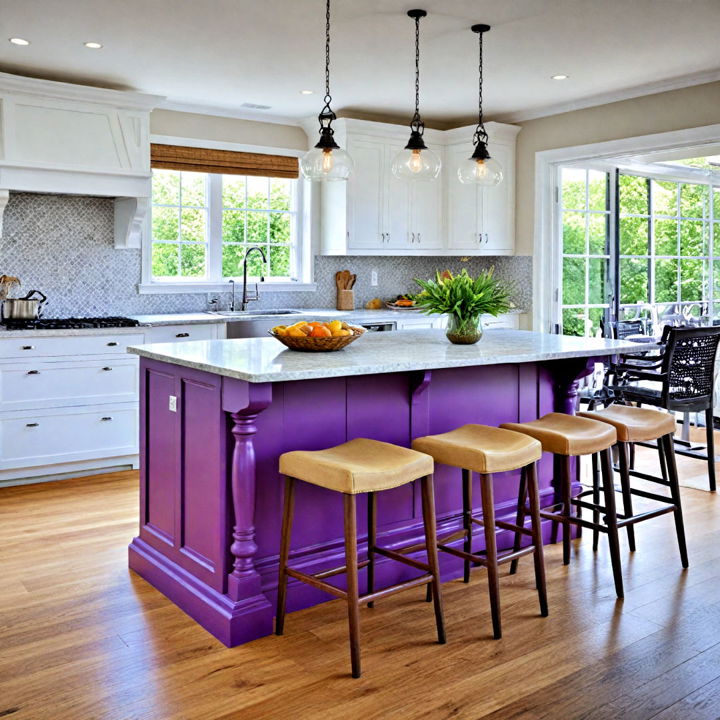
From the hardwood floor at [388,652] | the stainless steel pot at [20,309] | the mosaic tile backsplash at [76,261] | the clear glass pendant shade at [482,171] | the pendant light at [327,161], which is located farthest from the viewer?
the mosaic tile backsplash at [76,261]

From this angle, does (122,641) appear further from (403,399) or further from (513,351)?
(513,351)

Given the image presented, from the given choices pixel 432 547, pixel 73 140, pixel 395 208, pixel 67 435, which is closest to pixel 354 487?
pixel 432 547

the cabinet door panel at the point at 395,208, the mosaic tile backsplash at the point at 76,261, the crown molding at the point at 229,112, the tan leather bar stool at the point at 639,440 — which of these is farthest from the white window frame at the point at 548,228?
the tan leather bar stool at the point at 639,440

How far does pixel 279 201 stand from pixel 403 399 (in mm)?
3500

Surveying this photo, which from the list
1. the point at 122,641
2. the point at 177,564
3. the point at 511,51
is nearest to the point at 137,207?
the point at 511,51

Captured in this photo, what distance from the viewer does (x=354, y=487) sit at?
8.32 ft

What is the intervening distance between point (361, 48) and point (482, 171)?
1134 millimetres

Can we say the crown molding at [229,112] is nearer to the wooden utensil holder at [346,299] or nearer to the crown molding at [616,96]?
the wooden utensil holder at [346,299]

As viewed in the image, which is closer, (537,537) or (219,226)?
(537,537)

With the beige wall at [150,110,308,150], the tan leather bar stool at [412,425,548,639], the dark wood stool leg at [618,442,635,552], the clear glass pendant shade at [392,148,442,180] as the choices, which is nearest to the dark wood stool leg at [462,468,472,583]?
the tan leather bar stool at [412,425,548,639]

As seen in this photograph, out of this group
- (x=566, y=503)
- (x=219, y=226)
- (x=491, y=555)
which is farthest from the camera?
(x=219, y=226)

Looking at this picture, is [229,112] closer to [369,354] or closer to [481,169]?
[481,169]

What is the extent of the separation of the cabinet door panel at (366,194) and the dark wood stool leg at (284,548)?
3.63 meters

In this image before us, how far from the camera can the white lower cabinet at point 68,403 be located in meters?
4.76
